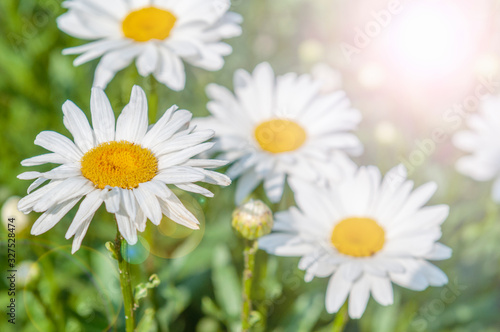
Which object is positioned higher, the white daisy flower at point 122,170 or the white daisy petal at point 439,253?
the white daisy flower at point 122,170

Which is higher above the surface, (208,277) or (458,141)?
(458,141)

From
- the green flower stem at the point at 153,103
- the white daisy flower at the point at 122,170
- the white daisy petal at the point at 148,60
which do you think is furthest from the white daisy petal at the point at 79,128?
the green flower stem at the point at 153,103

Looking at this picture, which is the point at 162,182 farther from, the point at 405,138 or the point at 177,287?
the point at 405,138

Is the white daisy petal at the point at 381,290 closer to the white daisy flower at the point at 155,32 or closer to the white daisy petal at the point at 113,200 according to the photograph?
the white daisy petal at the point at 113,200

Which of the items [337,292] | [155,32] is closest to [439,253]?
[337,292]

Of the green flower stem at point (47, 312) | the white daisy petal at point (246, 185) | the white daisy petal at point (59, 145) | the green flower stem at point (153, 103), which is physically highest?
the white daisy petal at point (59, 145)

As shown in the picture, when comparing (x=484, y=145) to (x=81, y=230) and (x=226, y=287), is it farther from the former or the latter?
(x=81, y=230)

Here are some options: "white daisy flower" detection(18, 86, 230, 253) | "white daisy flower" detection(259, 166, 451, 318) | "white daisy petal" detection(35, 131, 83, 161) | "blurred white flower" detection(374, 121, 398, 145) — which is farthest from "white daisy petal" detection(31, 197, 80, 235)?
"blurred white flower" detection(374, 121, 398, 145)

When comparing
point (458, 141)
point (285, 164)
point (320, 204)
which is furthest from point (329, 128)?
point (458, 141)
